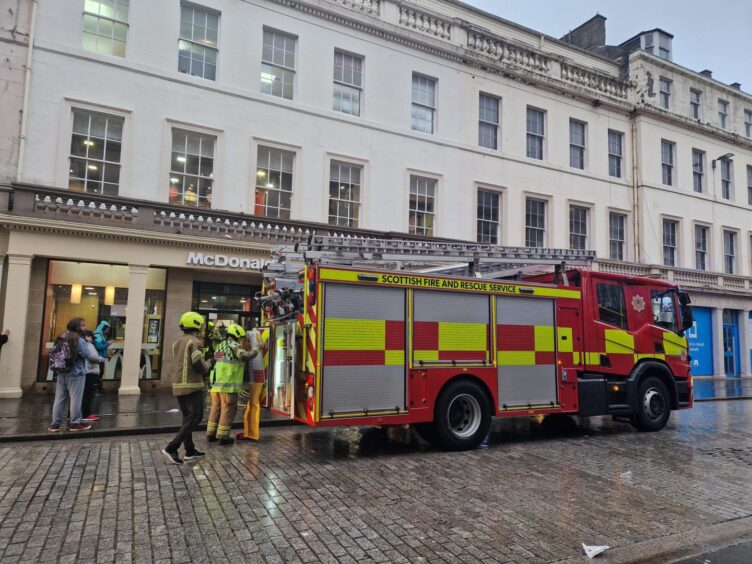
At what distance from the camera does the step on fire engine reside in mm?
6891

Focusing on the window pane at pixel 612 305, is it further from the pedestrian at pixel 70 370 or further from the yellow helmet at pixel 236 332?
the pedestrian at pixel 70 370

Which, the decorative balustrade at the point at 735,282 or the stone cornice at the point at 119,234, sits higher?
the decorative balustrade at the point at 735,282

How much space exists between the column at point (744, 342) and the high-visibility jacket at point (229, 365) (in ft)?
76.9

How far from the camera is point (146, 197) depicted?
12.6 m

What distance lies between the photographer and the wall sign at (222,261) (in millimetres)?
12852

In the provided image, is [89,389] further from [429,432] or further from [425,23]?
[425,23]

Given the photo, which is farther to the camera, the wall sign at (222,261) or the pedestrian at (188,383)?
the wall sign at (222,261)

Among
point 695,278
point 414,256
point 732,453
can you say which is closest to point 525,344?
point 414,256

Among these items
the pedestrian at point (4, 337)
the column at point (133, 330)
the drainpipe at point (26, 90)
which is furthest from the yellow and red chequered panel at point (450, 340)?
the drainpipe at point (26, 90)

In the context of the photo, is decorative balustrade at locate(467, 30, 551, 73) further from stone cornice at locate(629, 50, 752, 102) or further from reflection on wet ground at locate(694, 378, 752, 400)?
reflection on wet ground at locate(694, 378, 752, 400)

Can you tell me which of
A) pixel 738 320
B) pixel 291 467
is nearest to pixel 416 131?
pixel 291 467

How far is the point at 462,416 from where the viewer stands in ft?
25.6

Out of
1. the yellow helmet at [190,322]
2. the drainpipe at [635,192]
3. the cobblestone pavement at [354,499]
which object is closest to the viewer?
the cobblestone pavement at [354,499]

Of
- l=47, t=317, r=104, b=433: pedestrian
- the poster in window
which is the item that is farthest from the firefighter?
the poster in window
